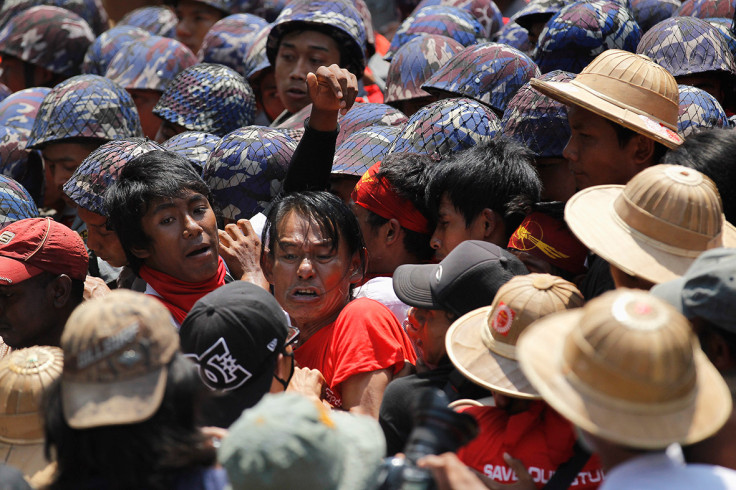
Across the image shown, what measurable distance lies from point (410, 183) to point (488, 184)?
44 centimetres

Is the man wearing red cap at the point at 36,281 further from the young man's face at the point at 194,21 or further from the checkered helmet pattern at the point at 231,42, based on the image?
the young man's face at the point at 194,21

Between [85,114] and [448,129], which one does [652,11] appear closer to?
[448,129]

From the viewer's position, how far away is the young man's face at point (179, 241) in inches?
150

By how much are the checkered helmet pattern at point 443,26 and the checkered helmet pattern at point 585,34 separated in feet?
4.94

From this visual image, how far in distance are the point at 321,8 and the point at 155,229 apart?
294cm

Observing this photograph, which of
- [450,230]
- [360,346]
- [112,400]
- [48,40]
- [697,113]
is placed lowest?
[48,40]

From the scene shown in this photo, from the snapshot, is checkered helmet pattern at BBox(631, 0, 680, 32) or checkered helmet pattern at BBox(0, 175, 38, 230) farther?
checkered helmet pattern at BBox(631, 0, 680, 32)

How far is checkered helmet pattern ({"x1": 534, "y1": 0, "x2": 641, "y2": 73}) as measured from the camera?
5195 millimetres

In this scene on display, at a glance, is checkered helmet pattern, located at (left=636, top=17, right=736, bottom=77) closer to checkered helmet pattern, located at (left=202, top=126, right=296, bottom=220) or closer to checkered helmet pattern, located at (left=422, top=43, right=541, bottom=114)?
checkered helmet pattern, located at (left=422, top=43, right=541, bottom=114)

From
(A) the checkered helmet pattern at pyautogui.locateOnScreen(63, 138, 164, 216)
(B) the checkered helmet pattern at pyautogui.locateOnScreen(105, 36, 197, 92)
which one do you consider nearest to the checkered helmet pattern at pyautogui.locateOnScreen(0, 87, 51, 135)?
(B) the checkered helmet pattern at pyautogui.locateOnScreen(105, 36, 197, 92)

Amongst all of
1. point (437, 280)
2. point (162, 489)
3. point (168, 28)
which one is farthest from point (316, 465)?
point (168, 28)

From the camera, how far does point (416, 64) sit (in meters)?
6.05

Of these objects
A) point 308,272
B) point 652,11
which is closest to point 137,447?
point 308,272

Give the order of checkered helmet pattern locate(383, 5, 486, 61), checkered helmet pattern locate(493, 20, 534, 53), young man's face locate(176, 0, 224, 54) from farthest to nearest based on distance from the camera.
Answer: young man's face locate(176, 0, 224, 54) < checkered helmet pattern locate(383, 5, 486, 61) < checkered helmet pattern locate(493, 20, 534, 53)
